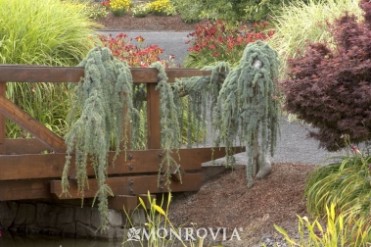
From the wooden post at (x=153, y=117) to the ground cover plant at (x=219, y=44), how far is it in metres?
6.56

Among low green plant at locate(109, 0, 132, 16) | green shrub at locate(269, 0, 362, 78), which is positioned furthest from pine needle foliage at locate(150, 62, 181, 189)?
low green plant at locate(109, 0, 132, 16)

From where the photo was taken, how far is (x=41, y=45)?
1226cm

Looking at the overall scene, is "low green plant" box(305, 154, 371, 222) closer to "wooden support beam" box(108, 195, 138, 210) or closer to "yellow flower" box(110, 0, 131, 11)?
"wooden support beam" box(108, 195, 138, 210)

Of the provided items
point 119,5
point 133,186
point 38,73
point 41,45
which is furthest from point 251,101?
point 119,5

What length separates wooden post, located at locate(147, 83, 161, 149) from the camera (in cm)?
1063

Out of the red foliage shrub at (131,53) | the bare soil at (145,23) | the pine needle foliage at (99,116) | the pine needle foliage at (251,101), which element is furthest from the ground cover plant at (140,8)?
the pine needle foliage at (99,116)

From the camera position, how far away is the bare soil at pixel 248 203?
978 centimetres

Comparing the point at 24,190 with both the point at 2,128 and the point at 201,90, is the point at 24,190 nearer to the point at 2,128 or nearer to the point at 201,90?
the point at 2,128

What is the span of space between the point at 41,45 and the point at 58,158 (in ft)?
8.48

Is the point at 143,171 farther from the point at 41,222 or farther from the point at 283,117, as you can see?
the point at 283,117

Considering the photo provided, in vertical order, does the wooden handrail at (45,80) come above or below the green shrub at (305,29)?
below

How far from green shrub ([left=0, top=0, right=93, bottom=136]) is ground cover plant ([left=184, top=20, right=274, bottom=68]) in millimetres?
4884

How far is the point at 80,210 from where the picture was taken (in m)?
10.9

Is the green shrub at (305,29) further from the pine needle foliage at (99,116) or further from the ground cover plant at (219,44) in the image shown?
the pine needle foliage at (99,116)
